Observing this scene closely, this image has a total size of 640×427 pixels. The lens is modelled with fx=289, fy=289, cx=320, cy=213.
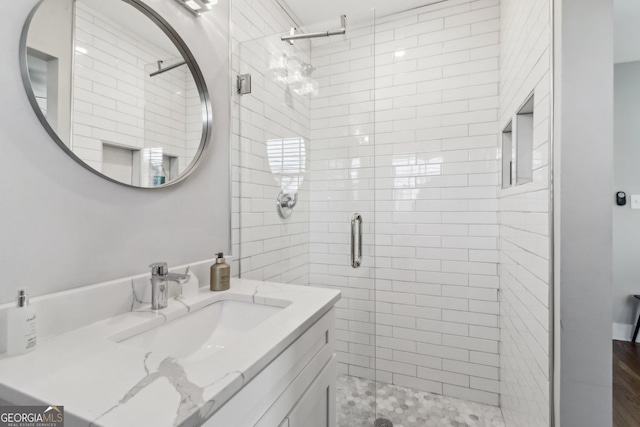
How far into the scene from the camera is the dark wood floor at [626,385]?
1.88 meters

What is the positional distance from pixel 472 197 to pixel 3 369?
2.38 metres

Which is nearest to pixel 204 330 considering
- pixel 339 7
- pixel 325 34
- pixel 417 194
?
pixel 325 34

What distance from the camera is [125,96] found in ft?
3.46

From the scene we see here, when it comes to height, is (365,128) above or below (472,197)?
above

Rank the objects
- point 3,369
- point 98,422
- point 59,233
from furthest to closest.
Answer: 1. point 59,233
2. point 3,369
3. point 98,422

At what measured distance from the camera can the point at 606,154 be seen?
88 centimetres

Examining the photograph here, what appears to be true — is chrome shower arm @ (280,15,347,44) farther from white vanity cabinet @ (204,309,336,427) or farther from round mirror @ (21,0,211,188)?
white vanity cabinet @ (204,309,336,427)

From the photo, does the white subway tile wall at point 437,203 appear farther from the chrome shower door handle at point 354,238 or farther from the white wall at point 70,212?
the white wall at point 70,212

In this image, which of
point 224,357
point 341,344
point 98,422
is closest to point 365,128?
point 341,344

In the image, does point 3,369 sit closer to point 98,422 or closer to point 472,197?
point 98,422

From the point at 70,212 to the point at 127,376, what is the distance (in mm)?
567

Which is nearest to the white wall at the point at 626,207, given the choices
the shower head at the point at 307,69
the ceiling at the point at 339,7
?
the ceiling at the point at 339,7

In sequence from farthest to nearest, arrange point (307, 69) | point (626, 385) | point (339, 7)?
1. point (626, 385)
2. point (339, 7)
3. point (307, 69)

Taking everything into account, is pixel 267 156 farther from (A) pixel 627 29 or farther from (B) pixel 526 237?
(A) pixel 627 29
